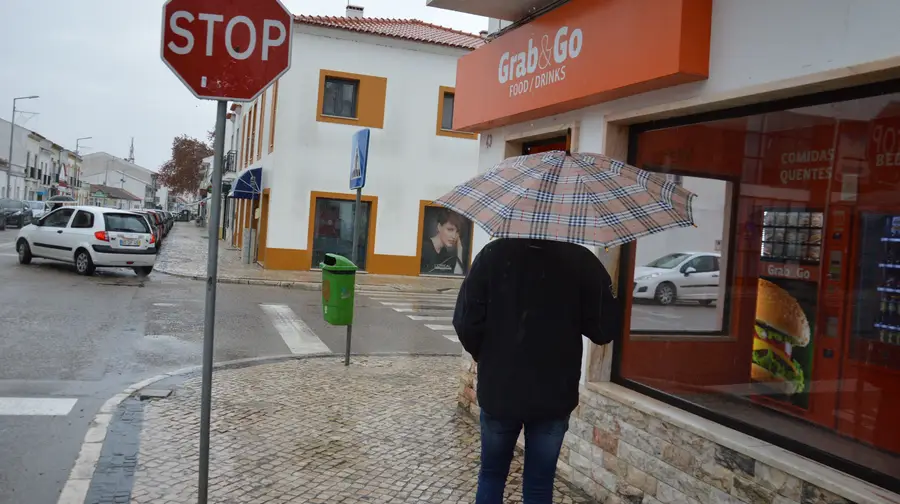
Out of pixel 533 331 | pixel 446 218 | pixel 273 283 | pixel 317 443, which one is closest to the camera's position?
pixel 533 331

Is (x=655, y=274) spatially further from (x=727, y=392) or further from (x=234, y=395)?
(x=234, y=395)

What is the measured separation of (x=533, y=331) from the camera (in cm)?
295

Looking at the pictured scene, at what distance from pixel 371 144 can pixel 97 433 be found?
1653 cm

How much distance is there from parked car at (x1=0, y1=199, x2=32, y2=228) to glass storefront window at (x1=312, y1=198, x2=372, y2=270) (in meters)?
26.9

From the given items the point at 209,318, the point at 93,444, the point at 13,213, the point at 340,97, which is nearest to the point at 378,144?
the point at 340,97

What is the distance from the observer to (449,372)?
8.29 metres

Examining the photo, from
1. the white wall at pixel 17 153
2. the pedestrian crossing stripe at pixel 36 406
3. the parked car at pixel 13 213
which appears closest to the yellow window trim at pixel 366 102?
the pedestrian crossing stripe at pixel 36 406

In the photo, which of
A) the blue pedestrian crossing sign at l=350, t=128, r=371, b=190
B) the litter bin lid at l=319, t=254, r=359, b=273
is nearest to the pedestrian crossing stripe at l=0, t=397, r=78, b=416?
the litter bin lid at l=319, t=254, r=359, b=273

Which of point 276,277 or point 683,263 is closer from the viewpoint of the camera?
point 683,263

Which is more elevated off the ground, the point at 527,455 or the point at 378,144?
the point at 378,144

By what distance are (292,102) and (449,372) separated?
1398 cm

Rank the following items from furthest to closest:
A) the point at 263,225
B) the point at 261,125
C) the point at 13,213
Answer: the point at 13,213 < the point at 261,125 < the point at 263,225

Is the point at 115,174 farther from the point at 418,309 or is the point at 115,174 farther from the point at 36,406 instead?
the point at 36,406

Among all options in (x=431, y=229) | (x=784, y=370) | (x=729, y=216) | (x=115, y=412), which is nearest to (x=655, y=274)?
(x=729, y=216)
